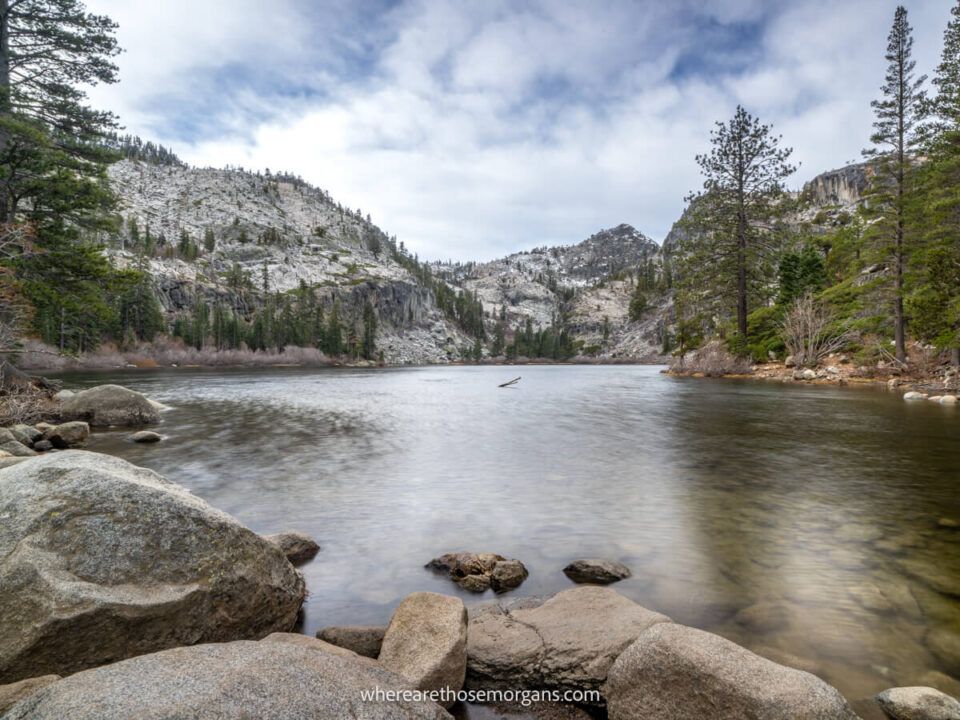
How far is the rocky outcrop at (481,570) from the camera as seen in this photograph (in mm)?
6512

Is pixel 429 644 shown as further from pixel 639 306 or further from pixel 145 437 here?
pixel 639 306

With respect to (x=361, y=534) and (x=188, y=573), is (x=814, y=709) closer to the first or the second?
(x=188, y=573)

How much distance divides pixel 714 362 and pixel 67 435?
46535mm

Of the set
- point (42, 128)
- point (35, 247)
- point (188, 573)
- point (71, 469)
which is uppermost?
point (42, 128)

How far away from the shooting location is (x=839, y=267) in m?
61.7

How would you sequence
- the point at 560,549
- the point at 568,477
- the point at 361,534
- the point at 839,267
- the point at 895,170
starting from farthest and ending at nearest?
the point at 839,267
the point at 895,170
the point at 568,477
the point at 361,534
the point at 560,549

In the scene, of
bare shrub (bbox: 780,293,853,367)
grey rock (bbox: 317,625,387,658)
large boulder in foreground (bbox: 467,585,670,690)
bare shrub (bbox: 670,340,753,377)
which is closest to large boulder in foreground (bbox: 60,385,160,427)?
grey rock (bbox: 317,625,387,658)

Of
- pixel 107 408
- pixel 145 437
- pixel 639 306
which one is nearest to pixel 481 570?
pixel 145 437

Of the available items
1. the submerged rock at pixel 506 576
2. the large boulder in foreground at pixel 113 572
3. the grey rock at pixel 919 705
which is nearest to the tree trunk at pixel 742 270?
the submerged rock at pixel 506 576

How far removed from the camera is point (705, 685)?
11.7 feet

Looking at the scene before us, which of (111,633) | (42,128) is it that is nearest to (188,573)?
(111,633)

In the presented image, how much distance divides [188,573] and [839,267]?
74.9 meters

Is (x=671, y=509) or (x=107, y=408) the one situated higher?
(x=107, y=408)

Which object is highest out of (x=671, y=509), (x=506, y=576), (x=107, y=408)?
(x=107, y=408)
